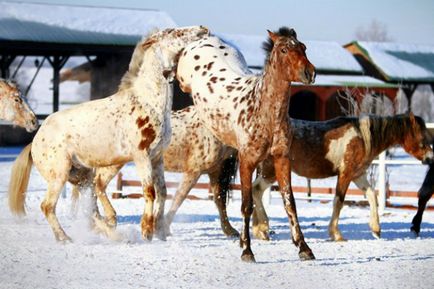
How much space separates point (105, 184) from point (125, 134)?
1.48m

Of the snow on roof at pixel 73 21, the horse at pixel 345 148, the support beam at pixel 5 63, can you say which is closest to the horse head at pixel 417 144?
the horse at pixel 345 148

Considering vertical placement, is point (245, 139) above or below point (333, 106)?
above

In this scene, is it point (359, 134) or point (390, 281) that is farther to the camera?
point (359, 134)

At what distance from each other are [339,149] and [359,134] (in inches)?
13.0

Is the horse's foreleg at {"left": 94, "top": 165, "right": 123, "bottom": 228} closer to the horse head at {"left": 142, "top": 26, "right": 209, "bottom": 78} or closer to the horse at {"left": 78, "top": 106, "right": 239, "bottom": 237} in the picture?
the horse at {"left": 78, "top": 106, "right": 239, "bottom": 237}

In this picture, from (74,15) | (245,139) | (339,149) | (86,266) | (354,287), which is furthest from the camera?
(74,15)

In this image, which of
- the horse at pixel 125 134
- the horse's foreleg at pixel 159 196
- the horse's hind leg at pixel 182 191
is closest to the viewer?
the horse at pixel 125 134

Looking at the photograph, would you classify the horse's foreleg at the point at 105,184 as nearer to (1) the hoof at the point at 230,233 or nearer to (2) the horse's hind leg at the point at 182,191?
(2) the horse's hind leg at the point at 182,191

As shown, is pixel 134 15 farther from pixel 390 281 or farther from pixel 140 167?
pixel 390 281

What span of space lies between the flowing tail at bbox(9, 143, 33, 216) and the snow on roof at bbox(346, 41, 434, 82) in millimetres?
30284

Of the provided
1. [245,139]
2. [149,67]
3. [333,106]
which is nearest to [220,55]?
[149,67]

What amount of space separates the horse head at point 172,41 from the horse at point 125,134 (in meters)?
0.01

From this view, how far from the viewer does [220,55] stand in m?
9.67

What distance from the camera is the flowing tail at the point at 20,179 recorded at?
9680 mm
